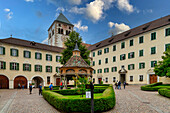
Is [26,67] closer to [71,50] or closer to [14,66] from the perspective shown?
[14,66]

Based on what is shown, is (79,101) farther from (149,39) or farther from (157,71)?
(149,39)

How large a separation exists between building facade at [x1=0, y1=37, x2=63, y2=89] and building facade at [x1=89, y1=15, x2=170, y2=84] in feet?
45.3

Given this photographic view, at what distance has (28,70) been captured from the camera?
33656 millimetres

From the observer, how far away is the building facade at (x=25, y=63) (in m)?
30.4

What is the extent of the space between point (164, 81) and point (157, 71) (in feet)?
23.2

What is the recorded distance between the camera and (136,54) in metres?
32.8

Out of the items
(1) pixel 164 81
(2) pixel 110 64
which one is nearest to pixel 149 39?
(1) pixel 164 81

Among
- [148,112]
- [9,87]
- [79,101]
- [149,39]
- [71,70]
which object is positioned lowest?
[9,87]

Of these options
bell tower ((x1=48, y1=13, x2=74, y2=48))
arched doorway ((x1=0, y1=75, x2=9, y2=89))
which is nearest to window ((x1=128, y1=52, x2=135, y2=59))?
bell tower ((x1=48, y1=13, x2=74, y2=48))

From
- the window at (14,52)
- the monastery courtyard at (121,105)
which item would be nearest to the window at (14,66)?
the window at (14,52)

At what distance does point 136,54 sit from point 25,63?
1025 inches

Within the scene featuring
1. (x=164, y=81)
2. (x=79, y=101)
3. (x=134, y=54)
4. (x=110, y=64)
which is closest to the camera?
(x=79, y=101)

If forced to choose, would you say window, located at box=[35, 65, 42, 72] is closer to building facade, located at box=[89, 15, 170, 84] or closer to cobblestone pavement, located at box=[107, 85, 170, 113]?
building facade, located at box=[89, 15, 170, 84]

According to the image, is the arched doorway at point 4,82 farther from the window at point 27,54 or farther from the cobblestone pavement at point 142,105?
the cobblestone pavement at point 142,105
